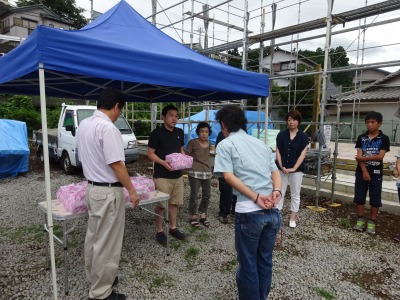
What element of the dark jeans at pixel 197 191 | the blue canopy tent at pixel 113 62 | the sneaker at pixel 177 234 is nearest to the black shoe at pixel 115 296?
the blue canopy tent at pixel 113 62

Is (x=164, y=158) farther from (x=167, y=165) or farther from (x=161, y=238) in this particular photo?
(x=161, y=238)

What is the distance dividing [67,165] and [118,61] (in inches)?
235

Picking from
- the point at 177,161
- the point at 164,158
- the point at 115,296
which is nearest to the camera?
the point at 115,296

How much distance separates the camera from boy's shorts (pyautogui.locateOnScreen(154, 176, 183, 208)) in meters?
3.37

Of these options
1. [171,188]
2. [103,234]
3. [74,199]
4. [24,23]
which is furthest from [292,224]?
[24,23]

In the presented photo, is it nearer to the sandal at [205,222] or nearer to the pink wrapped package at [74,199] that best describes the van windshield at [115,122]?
the sandal at [205,222]

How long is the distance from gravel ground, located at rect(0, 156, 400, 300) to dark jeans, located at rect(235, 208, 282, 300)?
579 mm

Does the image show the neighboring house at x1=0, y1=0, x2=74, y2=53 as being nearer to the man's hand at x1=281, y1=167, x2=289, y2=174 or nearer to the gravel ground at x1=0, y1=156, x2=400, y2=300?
the gravel ground at x1=0, y1=156, x2=400, y2=300

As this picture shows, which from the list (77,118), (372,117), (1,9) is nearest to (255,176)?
(372,117)

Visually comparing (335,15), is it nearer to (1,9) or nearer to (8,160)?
(8,160)

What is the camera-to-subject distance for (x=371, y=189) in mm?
3803

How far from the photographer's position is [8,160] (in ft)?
22.8

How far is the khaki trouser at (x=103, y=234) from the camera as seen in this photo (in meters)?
2.19

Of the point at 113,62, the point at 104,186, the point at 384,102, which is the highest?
the point at 384,102
